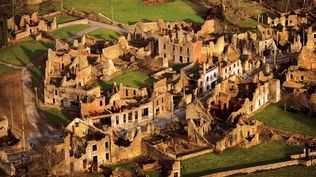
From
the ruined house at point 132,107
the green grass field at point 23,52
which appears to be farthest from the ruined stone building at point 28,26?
the ruined house at point 132,107

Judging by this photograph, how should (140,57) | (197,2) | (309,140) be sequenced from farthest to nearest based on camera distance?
(197,2) < (140,57) < (309,140)

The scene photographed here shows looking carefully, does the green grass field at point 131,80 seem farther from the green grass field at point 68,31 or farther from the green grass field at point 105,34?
the green grass field at point 68,31

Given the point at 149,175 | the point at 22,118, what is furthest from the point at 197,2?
the point at 149,175

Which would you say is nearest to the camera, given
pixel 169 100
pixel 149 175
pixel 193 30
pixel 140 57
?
pixel 149 175

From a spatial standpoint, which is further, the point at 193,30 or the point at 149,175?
the point at 193,30

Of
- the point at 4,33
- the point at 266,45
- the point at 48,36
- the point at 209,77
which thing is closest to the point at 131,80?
the point at 209,77

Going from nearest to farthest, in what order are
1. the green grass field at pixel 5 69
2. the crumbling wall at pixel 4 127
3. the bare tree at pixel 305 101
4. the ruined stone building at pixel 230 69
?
the crumbling wall at pixel 4 127
the bare tree at pixel 305 101
the ruined stone building at pixel 230 69
the green grass field at pixel 5 69

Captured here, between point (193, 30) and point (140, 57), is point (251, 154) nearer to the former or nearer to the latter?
point (140, 57)
